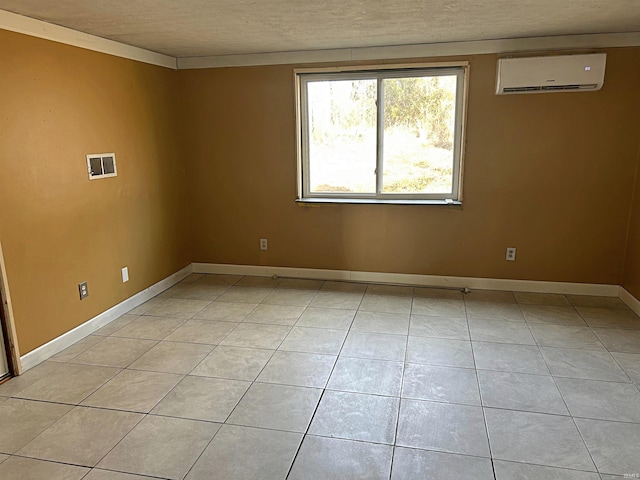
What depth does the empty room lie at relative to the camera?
7.23 ft

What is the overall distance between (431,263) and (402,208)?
59cm

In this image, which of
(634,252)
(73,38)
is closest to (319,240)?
(73,38)

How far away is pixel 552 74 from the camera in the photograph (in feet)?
11.7

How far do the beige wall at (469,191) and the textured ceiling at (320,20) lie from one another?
0.55 m

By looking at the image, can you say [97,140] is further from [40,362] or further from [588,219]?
[588,219]

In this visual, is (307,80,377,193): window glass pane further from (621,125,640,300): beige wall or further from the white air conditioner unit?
(621,125,640,300): beige wall

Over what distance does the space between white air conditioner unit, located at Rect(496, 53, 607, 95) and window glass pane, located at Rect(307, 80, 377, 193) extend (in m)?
1.14

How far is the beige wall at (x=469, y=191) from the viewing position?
12.3 feet

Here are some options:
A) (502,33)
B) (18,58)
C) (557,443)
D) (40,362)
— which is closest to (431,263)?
(502,33)

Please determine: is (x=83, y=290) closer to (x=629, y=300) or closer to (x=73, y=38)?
(x=73, y=38)

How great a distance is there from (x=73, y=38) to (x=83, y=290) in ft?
5.76

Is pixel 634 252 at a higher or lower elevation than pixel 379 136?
lower

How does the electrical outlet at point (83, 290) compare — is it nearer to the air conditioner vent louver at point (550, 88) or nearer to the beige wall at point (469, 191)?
the beige wall at point (469, 191)

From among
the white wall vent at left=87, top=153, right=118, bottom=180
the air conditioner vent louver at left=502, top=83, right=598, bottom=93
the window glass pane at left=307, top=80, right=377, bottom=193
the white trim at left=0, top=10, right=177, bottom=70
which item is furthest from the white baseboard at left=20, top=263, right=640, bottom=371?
the white trim at left=0, top=10, right=177, bottom=70
